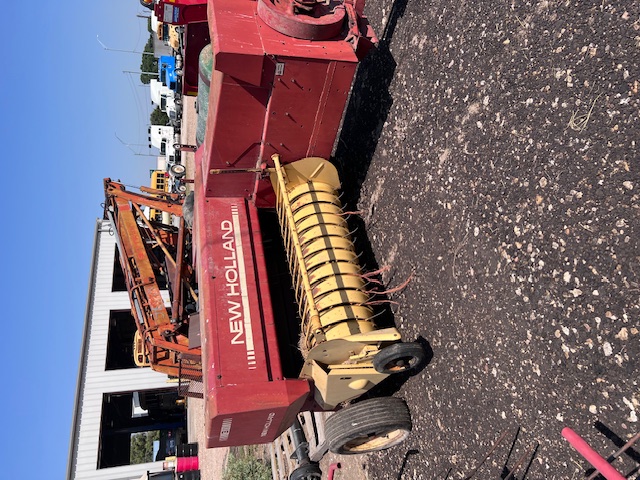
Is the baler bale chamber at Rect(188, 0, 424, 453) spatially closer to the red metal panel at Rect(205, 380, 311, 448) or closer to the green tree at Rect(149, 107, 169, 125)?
the red metal panel at Rect(205, 380, 311, 448)

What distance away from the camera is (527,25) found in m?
3.93

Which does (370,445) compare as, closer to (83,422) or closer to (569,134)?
(569,134)

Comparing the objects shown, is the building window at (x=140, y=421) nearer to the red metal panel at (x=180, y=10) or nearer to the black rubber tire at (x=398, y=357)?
the red metal panel at (x=180, y=10)

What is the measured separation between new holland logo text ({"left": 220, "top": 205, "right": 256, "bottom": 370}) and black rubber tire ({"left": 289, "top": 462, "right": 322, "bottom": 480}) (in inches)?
121

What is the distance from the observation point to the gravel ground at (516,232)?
10.3 ft

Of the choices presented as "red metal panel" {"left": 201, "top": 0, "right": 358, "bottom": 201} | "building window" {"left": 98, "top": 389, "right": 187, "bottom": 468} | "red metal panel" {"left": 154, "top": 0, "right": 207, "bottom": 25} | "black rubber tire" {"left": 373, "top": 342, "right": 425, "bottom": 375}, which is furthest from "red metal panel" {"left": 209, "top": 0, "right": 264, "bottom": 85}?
"building window" {"left": 98, "top": 389, "right": 187, "bottom": 468}

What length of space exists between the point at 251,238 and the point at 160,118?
45532 mm

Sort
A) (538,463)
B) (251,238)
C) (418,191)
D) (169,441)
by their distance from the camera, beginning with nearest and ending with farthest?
(538,463), (418,191), (251,238), (169,441)

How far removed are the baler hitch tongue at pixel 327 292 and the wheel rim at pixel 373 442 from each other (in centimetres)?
62

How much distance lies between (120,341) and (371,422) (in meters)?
15.2

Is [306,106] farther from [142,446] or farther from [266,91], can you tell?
[142,446]

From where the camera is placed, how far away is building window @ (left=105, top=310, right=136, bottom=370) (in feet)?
55.3

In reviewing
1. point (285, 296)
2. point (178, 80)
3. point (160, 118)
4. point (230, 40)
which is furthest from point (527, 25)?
point (160, 118)

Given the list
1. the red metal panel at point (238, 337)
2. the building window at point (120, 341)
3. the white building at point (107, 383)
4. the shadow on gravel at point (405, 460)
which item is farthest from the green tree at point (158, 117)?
the shadow on gravel at point (405, 460)
